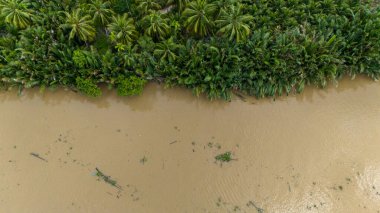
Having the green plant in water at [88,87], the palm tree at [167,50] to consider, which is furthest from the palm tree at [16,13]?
the palm tree at [167,50]

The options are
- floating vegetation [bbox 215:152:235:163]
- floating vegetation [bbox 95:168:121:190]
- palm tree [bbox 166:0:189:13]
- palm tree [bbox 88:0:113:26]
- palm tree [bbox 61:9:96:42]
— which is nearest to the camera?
floating vegetation [bbox 95:168:121:190]

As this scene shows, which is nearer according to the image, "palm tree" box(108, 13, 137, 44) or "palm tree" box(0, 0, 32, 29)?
"palm tree" box(108, 13, 137, 44)

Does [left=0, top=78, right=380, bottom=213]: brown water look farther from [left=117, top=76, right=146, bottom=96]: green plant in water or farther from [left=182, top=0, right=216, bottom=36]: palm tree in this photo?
[left=182, top=0, right=216, bottom=36]: palm tree

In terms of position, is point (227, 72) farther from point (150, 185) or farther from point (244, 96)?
point (150, 185)

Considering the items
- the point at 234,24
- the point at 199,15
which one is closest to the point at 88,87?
the point at 199,15

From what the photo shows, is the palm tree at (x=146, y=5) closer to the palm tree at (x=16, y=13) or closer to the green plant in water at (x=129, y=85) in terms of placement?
the green plant in water at (x=129, y=85)

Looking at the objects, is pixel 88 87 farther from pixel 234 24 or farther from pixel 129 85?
pixel 234 24

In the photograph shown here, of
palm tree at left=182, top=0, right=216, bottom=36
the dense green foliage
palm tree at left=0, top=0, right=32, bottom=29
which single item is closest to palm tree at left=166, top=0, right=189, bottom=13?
the dense green foliage
